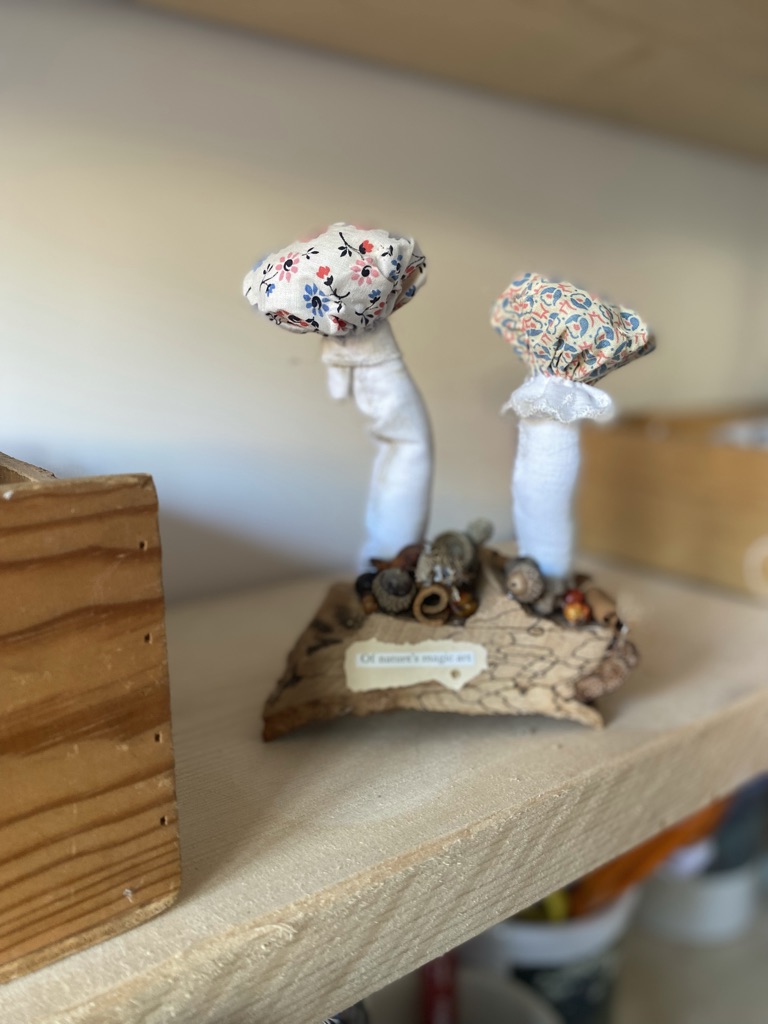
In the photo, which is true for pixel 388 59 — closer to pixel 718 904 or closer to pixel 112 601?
pixel 112 601

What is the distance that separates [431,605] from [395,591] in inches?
0.9

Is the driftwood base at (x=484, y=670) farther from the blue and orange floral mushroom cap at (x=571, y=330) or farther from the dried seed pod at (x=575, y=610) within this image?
the blue and orange floral mushroom cap at (x=571, y=330)

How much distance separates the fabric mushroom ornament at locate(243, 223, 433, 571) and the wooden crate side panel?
14.7 inches

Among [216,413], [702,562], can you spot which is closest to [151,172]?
[216,413]

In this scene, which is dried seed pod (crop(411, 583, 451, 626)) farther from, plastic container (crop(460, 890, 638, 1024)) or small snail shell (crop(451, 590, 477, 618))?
plastic container (crop(460, 890, 638, 1024))

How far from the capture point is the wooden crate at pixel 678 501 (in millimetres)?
Result: 740

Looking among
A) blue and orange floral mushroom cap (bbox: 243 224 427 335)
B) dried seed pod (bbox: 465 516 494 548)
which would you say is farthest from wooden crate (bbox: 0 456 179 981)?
dried seed pod (bbox: 465 516 494 548)

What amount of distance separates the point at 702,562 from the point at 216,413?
18.7 inches

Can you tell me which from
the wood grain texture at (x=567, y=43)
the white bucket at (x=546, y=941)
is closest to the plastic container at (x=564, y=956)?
the white bucket at (x=546, y=941)

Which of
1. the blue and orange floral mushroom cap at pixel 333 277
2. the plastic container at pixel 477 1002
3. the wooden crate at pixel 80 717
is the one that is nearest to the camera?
the wooden crate at pixel 80 717

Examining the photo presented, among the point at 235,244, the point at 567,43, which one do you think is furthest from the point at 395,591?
the point at 567,43

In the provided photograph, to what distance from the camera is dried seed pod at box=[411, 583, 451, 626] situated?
17.3 inches

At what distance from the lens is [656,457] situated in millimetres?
803

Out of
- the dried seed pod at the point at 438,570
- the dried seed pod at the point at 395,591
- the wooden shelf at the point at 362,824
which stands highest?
the dried seed pod at the point at 438,570
